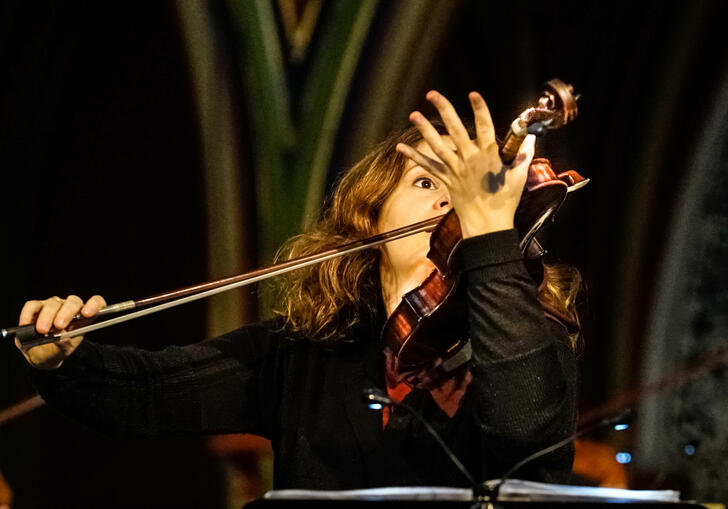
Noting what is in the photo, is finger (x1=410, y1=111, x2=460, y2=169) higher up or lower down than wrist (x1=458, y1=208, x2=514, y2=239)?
higher up

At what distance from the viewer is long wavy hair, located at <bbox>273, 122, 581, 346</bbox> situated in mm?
1935

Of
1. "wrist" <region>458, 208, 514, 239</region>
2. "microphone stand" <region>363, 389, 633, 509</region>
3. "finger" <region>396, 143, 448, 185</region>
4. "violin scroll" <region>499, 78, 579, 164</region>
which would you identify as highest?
"violin scroll" <region>499, 78, 579, 164</region>

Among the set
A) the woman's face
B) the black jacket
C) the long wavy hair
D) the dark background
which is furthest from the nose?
the dark background

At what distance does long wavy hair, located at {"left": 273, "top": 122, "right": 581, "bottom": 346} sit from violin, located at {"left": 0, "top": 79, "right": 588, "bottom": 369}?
182mm

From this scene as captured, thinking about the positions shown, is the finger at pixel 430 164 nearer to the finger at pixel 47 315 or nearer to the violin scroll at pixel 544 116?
the violin scroll at pixel 544 116

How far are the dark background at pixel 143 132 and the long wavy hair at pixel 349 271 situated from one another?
1035mm

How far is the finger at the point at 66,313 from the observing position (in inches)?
61.2

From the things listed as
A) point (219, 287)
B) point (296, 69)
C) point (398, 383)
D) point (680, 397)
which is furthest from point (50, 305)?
point (680, 397)

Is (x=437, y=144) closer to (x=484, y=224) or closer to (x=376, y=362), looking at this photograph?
A: (x=484, y=224)

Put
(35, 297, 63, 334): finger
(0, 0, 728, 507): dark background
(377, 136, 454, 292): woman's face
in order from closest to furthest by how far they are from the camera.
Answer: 1. (35, 297, 63, 334): finger
2. (377, 136, 454, 292): woman's face
3. (0, 0, 728, 507): dark background

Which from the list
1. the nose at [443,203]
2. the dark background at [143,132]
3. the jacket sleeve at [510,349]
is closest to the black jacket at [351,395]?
the jacket sleeve at [510,349]

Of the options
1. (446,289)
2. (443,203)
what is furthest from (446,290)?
(443,203)

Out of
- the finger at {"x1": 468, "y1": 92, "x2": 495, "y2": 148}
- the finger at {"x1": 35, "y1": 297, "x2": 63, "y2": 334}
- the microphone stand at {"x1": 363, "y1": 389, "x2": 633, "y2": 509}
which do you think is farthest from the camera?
the finger at {"x1": 35, "y1": 297, "x2": 63, "y2": 334}

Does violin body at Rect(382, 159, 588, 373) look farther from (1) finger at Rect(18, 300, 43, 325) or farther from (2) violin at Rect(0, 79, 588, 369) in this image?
(1) finger at Rect(18, 300, 43, 325)
